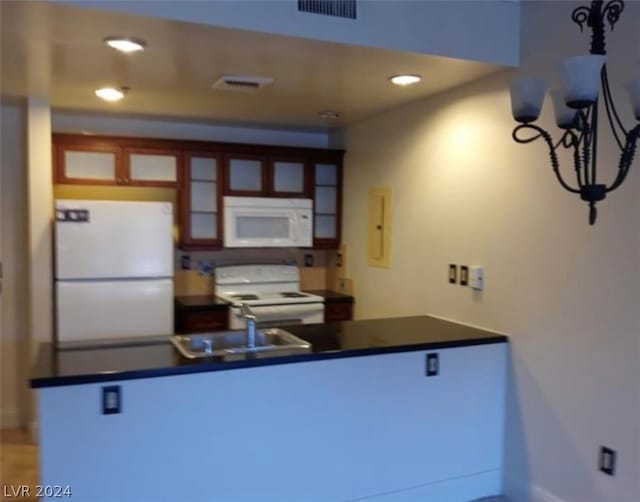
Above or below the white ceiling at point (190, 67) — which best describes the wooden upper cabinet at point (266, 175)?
below

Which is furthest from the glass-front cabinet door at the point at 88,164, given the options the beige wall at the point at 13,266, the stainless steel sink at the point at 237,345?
the stainless steel sink at the point at 237,345

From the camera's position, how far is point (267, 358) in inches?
100.0

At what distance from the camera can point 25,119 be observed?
401cm

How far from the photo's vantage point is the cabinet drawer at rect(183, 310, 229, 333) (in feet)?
13.8

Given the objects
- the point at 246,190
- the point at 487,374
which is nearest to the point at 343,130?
the point at 246,190

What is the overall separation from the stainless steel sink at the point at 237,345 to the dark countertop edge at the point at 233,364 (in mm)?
48

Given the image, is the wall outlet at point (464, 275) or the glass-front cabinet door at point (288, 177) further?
the glass-front cabinet door at point (288, 177)

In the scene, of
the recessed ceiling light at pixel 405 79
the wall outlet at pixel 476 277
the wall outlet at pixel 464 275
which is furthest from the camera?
the wall outlet at pixel 464 275

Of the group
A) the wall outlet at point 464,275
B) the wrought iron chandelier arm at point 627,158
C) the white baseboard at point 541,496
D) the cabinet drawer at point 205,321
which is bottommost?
the white baseboard at point 541,496

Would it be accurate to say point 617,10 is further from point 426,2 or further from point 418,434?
point 418,434

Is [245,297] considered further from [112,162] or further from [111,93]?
[111,93]

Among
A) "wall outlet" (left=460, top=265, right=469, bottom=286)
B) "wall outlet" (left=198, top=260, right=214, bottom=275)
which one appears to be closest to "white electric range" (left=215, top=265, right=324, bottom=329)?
"wall outlet" (left=198, top=260, right=214, bottom=275)

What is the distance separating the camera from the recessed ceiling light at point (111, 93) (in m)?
3.43

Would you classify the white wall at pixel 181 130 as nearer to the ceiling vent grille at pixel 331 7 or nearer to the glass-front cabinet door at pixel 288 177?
the glass-front cabinet door at pixel 288 177
